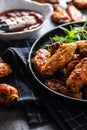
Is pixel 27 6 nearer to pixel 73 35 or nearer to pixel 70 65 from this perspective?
pixel 73 35

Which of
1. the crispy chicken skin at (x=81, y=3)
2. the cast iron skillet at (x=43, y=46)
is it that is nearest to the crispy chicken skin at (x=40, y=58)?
the cast iron skillet at (x=43, y=46)

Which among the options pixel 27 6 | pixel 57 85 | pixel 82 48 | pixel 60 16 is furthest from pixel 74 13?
pixel 57 85

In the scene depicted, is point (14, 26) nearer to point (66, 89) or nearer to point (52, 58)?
point (52, 58)

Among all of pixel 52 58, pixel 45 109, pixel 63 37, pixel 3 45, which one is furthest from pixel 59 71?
pixel 3 45

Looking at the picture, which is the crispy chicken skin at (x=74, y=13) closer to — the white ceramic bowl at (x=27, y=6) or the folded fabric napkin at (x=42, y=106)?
the white ceramic bowl at (x=27, y=6)

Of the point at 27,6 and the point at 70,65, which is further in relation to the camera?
the point at 27,6

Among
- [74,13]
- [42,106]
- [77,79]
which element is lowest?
[42,106]
